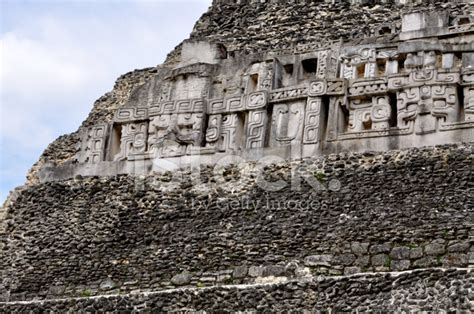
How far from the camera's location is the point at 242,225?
11.9 meters

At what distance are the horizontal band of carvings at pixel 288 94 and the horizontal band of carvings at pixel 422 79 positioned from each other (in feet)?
3.56

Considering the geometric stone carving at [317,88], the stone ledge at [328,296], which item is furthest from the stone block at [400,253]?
the geometric stone carving at [317,88]

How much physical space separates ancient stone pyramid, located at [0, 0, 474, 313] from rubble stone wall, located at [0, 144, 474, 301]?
0.02m

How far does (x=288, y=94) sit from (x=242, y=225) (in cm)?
206

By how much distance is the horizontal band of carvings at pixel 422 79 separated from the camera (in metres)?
12.3

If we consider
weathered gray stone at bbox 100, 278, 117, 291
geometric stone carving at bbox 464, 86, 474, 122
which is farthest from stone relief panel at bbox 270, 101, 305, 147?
weathered gray stone at bbox 100, 278, 117, 291

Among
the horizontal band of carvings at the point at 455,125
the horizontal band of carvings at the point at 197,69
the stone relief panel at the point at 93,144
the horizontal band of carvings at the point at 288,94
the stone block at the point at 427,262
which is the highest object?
the horizontal band of carvings at the point at 197,69

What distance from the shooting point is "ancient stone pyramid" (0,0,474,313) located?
10.7 m

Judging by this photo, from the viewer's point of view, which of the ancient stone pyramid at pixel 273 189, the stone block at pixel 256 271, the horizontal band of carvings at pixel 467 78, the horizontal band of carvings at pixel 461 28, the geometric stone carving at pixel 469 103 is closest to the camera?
the ancient stone pyramid at pixel 273 189

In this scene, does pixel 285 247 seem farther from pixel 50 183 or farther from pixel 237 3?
pixel 237 3

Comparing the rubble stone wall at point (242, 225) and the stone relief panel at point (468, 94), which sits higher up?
the stone relief panel at point (468, 94)

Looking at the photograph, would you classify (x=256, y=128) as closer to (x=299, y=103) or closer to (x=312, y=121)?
(x=299, y=103)

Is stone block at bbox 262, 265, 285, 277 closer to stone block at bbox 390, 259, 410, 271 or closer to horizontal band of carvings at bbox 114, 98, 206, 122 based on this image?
stone block at bbox 390, 259, 410, 271

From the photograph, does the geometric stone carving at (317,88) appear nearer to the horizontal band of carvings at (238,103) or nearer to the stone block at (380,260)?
the horizontal band of carvings at (238,103)
